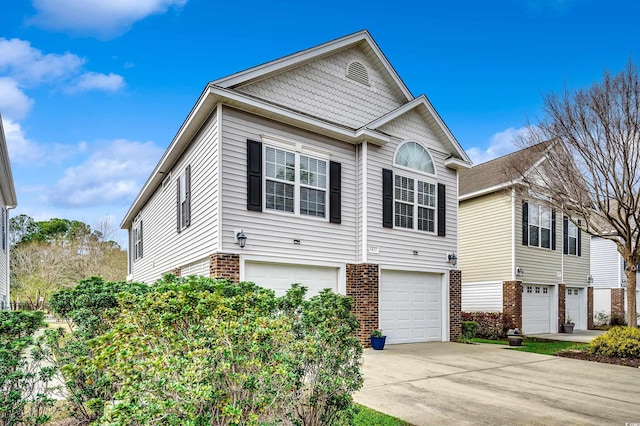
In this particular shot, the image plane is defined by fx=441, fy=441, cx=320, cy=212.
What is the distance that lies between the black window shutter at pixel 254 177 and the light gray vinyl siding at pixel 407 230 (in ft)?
10.8

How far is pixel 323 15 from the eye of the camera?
640 inches

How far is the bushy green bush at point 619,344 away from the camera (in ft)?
36.6

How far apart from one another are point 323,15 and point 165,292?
14878 millimetres

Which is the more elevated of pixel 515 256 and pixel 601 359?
pixel 515 256

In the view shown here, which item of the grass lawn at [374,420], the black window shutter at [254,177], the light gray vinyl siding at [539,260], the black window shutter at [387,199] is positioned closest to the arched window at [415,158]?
the black window shutter at [387,199]

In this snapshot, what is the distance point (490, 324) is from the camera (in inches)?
662

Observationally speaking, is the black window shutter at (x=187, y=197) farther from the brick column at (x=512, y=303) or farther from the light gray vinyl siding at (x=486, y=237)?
the brick column at (x=512, y=303)

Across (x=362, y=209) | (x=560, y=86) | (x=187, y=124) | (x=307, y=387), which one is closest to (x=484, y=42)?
(x=560, y=86)

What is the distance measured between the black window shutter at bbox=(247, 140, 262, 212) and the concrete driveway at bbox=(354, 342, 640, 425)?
14.7ft

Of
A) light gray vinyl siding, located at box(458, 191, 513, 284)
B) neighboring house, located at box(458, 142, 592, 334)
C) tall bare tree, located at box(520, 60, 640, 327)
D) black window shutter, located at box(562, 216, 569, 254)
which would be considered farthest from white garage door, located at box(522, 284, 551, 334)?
tall bare tree, located at box(520, 60, 640, 327)

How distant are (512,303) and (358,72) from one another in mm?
10871

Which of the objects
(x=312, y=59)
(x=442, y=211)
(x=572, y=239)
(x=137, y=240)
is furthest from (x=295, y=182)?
(x=572, y=239)

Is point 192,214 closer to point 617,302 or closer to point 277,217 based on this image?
point 277,217

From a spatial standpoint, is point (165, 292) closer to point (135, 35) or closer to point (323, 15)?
point (323, 15)
